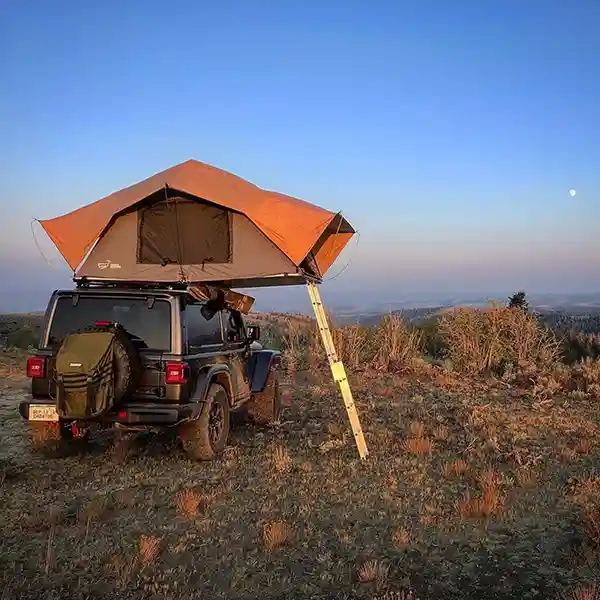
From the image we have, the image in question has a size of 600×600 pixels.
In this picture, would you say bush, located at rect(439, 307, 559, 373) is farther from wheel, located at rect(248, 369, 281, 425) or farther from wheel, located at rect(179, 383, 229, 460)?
wheel, located at rect(179, 383, 229, 460)

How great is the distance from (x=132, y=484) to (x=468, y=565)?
3.47 m

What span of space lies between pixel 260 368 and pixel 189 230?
2207 millimetres

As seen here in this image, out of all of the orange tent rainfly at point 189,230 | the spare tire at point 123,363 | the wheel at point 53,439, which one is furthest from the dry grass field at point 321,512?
the orange tent rainfly at point 189,230

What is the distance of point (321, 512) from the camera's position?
5652 mm

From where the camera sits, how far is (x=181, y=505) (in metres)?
5.68

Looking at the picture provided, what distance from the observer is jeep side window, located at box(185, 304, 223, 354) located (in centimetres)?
735

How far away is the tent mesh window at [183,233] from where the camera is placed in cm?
849

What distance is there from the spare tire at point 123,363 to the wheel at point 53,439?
1229 mm

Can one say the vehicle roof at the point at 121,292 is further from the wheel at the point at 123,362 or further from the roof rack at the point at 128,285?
the wheel at the point at 123,362

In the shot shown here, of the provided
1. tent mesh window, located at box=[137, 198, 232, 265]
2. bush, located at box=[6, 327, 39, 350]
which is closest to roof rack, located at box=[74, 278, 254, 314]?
tent mesh window, located at box=[137, 198, 232, 265]

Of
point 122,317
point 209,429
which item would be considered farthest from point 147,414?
point 122,317

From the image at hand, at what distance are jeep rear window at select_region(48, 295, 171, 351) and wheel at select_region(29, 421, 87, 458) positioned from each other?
3.32ft

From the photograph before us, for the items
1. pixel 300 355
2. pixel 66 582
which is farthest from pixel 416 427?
pixel 300 355

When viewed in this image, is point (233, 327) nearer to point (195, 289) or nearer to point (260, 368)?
point (260, 368)
